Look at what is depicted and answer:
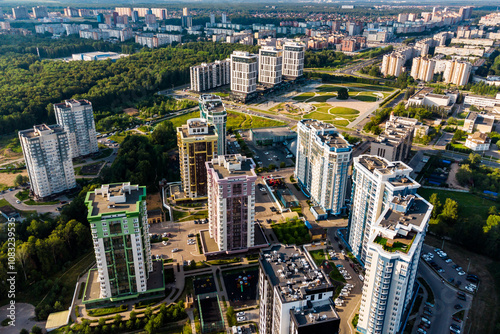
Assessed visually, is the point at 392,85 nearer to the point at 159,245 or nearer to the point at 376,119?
the point at 376,119

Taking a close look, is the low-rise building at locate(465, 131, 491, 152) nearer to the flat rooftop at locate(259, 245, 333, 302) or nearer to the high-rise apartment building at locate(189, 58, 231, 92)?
the flat rooftop at locate(259, 245, 333, 302)

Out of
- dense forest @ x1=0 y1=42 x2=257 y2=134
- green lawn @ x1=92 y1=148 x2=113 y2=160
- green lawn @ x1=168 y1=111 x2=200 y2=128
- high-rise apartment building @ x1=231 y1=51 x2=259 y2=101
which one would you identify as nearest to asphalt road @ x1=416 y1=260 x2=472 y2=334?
green lawn @ x1=92 y1=148 x2=113 y2=160

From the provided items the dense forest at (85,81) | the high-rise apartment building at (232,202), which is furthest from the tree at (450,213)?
the dense forest at (85,81)

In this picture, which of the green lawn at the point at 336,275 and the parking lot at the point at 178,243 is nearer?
the green lawn at the point at 336,275

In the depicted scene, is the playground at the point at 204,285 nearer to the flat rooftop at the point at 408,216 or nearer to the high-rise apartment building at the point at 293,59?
the flat rooftop at the point at 408,216

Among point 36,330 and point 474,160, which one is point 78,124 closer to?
point 36,330
